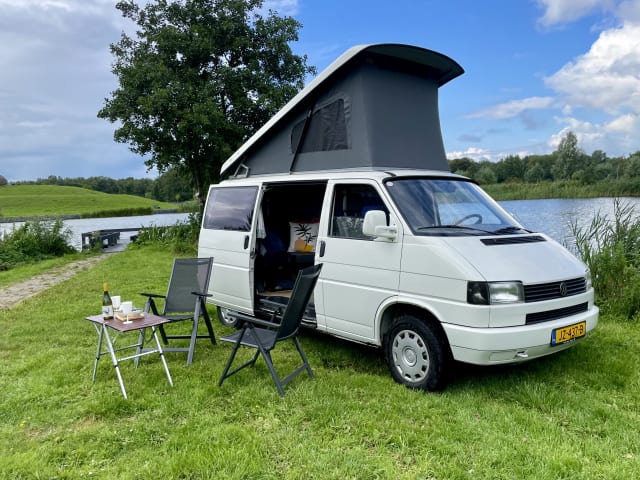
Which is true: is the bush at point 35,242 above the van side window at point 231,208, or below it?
below

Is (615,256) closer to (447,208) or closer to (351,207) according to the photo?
(447,208)

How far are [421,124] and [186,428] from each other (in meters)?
4.39

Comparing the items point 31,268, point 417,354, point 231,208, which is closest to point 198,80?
point 31,268

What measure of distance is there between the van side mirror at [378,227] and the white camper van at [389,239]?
11mm

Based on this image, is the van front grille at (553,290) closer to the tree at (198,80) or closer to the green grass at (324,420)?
the green grass at (324,420)

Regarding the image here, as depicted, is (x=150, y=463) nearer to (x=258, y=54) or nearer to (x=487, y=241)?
(x=487, y=241)

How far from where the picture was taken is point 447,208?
187 inches

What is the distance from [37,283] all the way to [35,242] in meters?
6.07

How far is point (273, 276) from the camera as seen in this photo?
6.77 m

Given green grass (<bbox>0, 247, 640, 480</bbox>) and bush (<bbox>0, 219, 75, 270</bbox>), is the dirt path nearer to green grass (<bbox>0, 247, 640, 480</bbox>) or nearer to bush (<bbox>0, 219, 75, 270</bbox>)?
bush (<bbox>0, 219, 75, 270</bbox>)

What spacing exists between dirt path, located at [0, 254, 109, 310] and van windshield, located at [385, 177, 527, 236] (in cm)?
830

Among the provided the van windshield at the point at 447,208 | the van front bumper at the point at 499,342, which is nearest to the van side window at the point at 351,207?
the van windshield at the point at 447,208

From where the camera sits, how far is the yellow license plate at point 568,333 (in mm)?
3904

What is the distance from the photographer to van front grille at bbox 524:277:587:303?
3824 millimetres
